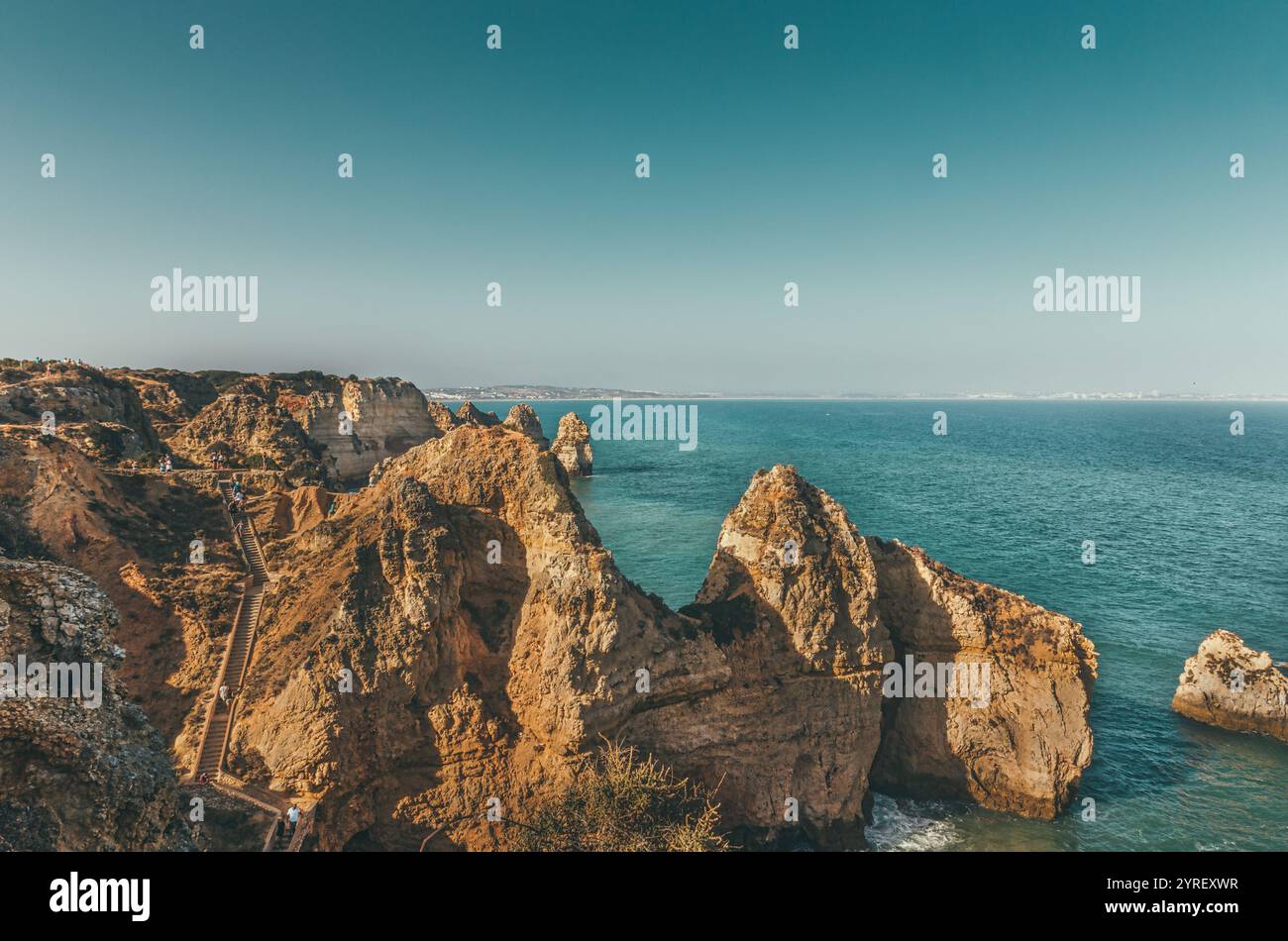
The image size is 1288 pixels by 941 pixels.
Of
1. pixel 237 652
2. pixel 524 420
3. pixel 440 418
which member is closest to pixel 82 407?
pixel 237 652

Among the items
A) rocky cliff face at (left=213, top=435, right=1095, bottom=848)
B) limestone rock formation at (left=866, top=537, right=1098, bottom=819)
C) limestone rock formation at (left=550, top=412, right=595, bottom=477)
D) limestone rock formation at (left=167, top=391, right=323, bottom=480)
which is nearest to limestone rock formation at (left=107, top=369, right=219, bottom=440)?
limestone rock formation at (left=167, top=391, right=323, bottom=480)

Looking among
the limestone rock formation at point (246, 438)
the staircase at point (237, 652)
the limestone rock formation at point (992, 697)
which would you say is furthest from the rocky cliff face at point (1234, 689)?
the limestone rock formation at point (246, 438)

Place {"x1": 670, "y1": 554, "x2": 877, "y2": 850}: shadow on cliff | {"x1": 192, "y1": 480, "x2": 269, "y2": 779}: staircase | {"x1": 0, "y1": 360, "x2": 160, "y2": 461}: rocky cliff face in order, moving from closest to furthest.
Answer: {"x1": 192, "y1": 480, "x2": 269, "y2": 779}: staircase < {"x1": 670, "y1": 554, "x2": 877, "y2": 850}: shadow on cliff < {"x1": 0, "y1": 360, "x2": 160, "y2": 461}: rocky cliff face

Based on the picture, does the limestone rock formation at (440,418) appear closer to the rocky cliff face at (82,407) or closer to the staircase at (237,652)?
the rocky cliff face at (82,407)

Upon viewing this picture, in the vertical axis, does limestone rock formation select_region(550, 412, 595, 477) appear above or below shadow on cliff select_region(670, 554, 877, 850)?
above

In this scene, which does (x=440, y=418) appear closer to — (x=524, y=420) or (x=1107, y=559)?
(x=524, y=420)

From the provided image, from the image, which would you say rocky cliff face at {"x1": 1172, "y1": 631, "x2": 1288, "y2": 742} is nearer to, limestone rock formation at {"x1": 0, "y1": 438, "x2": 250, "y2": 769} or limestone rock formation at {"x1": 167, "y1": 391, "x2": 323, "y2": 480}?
limestone rock formation at {"x1": 0, "y1": 438, "x2": 250, "y2": 769}
